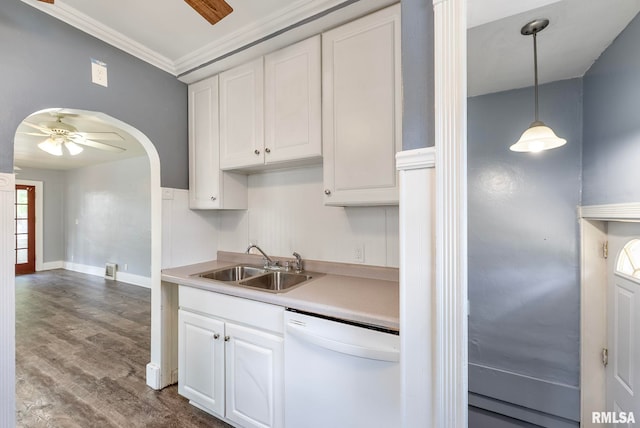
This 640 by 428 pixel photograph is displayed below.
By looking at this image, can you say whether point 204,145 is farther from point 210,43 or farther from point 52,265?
point 52,265

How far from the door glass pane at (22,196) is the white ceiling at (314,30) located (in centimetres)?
657

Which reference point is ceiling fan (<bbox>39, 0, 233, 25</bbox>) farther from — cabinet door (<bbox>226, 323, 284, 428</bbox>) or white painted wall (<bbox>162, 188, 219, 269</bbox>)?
cabinet door (<bbox>226, 323, 284, 428</bbox>)

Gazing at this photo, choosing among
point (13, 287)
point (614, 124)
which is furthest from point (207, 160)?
point (614, 124)

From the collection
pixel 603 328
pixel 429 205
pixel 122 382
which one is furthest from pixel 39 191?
pixel 603 328

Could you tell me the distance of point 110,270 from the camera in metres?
5.25

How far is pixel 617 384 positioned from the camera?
119 centimetres

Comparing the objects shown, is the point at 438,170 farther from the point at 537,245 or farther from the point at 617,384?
the point at 617,384

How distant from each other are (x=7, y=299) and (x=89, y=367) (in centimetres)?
142

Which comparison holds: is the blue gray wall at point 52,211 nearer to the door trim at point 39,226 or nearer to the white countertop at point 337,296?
the door trim at point 39,226

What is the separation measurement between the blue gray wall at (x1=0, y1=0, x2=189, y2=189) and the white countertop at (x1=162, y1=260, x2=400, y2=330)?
1.04 metres

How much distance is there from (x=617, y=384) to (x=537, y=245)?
2.20 feet

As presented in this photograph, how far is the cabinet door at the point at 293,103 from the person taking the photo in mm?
1642

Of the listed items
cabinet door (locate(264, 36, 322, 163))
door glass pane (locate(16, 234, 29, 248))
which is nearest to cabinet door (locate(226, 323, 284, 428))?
cabinet door (locate(264, 36, 322, 163))

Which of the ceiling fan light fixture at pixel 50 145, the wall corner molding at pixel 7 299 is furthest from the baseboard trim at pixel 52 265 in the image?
the wall corner molding at pixel 7 299
